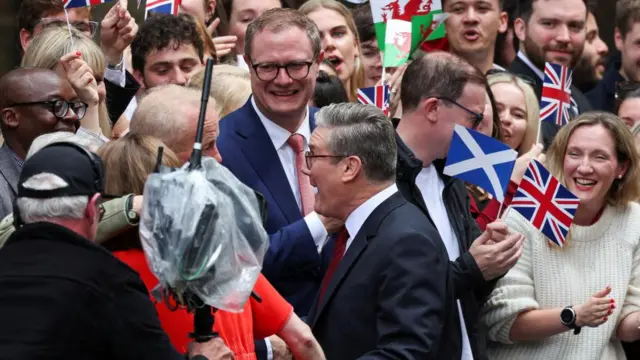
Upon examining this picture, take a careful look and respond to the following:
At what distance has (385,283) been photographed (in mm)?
5516

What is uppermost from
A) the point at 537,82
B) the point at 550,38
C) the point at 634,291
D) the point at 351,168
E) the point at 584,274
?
the point at 351,168

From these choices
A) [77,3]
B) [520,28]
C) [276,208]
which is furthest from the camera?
[520,28]

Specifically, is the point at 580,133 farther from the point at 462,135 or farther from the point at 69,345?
the point at 69,345

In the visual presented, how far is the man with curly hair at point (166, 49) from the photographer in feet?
26.4

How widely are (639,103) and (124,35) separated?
137 inches

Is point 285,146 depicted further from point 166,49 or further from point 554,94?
point 554,94

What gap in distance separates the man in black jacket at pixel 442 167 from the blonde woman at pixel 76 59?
162cm

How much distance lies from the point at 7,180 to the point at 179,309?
163 cm

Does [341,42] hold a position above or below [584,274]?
above

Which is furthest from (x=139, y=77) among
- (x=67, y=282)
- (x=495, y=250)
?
(x=67, y=282)

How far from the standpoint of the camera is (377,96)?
7984 millimetres

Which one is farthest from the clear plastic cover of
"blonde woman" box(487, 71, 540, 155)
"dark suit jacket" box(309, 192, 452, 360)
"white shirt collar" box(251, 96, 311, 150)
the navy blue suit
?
"blonde woman" box(487, 71, 540, 155)

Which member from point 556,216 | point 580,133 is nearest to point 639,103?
point 580,133

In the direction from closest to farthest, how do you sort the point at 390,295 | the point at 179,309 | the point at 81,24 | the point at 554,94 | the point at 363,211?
the point at 179,309, the point at 390,295, the point at 363,211, the point at 81,24, the point at 554,94
